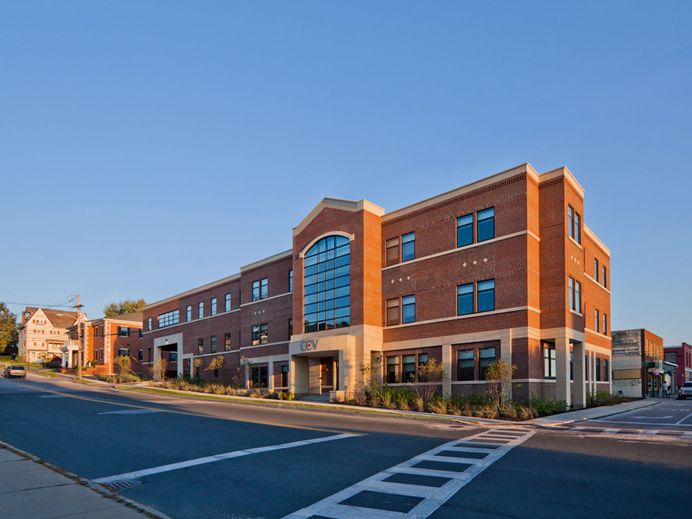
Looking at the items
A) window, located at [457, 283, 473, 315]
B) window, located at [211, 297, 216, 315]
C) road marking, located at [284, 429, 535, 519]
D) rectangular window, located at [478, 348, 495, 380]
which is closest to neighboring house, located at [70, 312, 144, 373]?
window, located at [211, 297, 216, 315]

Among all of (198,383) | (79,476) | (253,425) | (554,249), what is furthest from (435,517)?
(198,383)

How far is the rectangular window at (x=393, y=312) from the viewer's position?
121ft

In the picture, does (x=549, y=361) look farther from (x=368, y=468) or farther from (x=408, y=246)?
(x=368, y=468)

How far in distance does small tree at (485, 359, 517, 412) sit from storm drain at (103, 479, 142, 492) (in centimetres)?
2076

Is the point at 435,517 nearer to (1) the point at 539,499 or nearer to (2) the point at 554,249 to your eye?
(1) the point at 539,499

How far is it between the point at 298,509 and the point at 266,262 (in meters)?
40.7

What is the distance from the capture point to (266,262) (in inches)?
1930

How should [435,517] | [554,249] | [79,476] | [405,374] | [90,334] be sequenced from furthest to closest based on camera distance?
[90,334] < [405,374] < [554,249] < [79,476] < [435,517]

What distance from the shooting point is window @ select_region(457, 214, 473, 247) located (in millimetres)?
33241

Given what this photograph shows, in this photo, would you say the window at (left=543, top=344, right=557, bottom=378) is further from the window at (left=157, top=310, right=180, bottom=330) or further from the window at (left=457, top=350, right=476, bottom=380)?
the window at (left=157, top=310, right=180, bottom=330)

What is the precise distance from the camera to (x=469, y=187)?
109 feet

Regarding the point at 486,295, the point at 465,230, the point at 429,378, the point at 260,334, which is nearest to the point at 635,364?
the point at 429,378

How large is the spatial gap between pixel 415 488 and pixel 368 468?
209 cm

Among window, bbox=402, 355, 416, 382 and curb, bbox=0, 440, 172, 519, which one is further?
window, bbox=402, 355, 416, 382
